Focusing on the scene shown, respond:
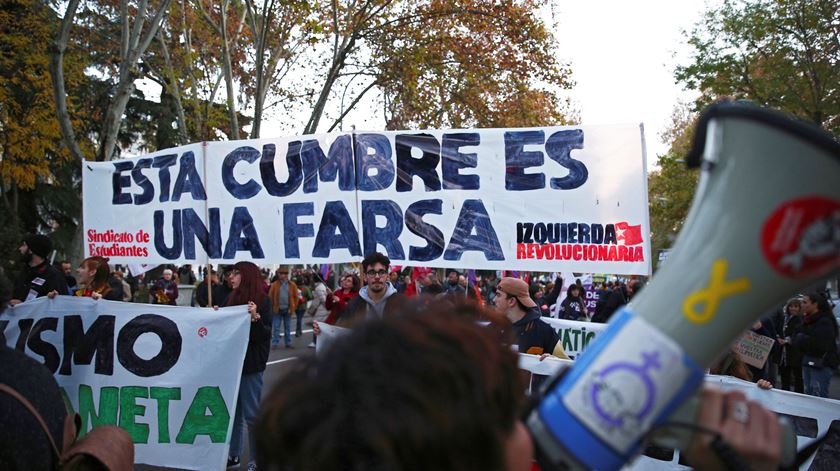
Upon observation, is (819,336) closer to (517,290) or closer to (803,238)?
(517,290)

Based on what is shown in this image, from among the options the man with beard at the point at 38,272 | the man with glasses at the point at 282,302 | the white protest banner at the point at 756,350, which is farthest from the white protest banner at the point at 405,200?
the man with glasses at the point at 282,302

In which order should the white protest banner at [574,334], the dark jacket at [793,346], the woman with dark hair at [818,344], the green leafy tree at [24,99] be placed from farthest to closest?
the green leafy tree at [24,99], the dark jacket at [793,346], the woman with dark hair at [818,344], the white protest banner at [574,334]

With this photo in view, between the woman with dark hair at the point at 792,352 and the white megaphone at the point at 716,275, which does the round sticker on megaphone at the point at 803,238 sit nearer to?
the white megaphone at the point at 716,275

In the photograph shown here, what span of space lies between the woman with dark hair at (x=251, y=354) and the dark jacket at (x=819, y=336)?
23.3 ft

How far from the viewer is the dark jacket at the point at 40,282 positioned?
20.2ft

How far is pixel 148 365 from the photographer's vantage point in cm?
527

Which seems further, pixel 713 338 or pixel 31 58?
pixel 31 58

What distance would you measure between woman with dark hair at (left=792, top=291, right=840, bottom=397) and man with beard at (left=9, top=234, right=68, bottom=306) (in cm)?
885

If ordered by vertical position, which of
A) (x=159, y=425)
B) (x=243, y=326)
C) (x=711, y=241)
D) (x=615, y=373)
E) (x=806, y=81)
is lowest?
(x=159, y=425)

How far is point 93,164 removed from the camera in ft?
24.5

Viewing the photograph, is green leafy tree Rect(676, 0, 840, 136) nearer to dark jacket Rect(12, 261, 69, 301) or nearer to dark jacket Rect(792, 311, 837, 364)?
dark jacket Rect(792, 311, 837, 364)

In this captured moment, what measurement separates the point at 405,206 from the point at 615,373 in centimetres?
556

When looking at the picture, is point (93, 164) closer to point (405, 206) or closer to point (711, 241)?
point (405, 206)

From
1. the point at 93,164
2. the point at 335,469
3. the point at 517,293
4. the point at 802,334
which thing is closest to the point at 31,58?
the point at 93,164
